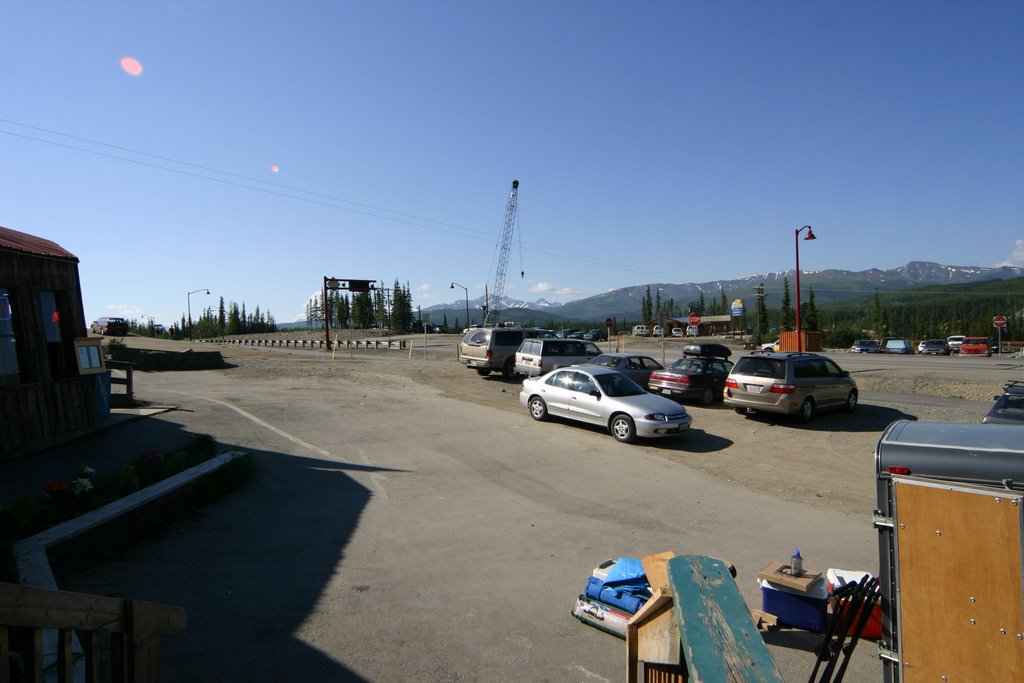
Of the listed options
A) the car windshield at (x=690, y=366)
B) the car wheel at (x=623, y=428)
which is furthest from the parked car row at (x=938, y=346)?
the car wheel at (x=623, y=428)

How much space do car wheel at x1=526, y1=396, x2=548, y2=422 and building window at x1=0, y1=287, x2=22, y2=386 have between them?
1037cm

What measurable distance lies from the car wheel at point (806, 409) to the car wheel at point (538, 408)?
6425 mm

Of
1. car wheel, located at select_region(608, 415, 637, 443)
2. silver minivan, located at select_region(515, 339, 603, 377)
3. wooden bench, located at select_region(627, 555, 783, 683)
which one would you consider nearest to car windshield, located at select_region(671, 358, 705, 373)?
silver minivan, located at select_region(515, 339, 603, 377)

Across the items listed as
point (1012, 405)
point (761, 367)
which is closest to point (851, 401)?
point (761, 367)

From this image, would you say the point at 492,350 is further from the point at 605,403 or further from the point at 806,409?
the point at 806,409

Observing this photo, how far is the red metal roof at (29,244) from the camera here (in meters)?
9.60

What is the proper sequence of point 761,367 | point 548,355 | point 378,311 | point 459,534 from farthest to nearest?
point 378,311, point 548,355, point 761,367, point 459,534

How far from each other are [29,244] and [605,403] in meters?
11.4

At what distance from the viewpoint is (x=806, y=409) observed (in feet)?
49.6

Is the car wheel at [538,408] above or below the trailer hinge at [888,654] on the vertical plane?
below

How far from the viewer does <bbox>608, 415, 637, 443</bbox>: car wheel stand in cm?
1282

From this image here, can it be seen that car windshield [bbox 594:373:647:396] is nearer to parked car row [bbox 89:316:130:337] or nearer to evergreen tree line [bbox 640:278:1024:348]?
evergreen tree line [bbox 640:278:1024:348]

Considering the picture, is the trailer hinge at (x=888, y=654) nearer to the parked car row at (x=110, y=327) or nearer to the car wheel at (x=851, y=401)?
the car wheel at (x=851, y=401)

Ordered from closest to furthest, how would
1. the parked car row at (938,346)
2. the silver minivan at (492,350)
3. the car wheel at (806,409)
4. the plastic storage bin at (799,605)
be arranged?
1. the plastic storage bin at (799,605)
2. the car wheel at (806,409)
3. the silver minivan at (492,350)
4. the parked car row at (938,346)
